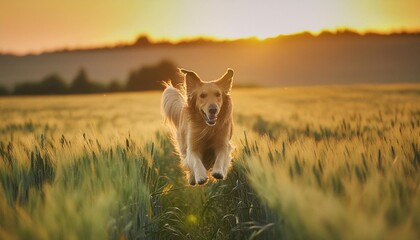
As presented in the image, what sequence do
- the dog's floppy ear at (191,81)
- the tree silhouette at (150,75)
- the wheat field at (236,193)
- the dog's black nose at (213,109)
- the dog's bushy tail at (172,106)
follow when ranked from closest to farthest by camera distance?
the wheat field at (236,193) → the dog's black nose at (213,109) → the dog's floppy ear at (191,81) → the dog's bushy tail at (172,106) → the tree silhouette at (150,75)

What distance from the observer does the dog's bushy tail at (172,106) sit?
25.4 feet

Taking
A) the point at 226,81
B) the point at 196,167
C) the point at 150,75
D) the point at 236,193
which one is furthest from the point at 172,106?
the point at 150,75

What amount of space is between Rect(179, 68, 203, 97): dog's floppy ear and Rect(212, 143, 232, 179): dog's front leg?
26.5 inches

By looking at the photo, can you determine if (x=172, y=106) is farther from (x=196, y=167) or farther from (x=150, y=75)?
(x=150, y=75)

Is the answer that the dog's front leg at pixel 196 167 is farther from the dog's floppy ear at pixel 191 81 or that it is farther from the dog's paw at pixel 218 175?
the dog's floppy ear at pixel 191 81

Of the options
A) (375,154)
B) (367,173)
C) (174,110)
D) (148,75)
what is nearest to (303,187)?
(367,173)

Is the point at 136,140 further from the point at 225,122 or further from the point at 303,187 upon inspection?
the point at 303,187

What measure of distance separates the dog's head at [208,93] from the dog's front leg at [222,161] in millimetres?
405

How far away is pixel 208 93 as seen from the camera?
552 centimetres

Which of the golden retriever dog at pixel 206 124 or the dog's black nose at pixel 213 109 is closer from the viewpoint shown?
the dog's black nose at pixel 213 109

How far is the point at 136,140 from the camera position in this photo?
5.97 meters

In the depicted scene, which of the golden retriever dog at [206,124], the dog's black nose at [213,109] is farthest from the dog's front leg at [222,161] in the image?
the dog's black nose at [213,109]

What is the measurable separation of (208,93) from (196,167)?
753mm

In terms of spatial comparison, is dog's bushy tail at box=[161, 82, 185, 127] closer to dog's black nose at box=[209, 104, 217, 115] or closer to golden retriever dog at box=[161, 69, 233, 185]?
golden retriever dog at box=[161, 69, 233, 185]
